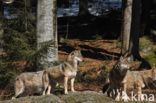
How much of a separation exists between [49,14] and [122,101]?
4947mm

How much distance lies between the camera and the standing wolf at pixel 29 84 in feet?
27.8

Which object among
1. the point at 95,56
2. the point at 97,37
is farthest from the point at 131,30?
the point at 97,37

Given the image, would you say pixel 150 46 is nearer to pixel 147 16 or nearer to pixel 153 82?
pixel 147 16

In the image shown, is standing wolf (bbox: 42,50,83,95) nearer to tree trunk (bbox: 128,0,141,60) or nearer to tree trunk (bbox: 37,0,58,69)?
tree trunk (bbox: 37,0,58,69)

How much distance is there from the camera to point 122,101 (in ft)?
23.4

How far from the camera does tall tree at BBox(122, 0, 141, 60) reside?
666 inches

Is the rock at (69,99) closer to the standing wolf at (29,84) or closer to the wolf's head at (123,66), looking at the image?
the wolf's head at (123,66)

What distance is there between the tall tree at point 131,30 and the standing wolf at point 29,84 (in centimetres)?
956

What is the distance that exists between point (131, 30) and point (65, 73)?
10600 mm

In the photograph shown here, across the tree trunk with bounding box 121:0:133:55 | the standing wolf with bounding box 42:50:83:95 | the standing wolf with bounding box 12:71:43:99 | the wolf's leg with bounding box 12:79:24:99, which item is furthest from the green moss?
the standing wolf with bounding box 42:50:83:95

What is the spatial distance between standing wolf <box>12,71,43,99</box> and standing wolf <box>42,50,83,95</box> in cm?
49

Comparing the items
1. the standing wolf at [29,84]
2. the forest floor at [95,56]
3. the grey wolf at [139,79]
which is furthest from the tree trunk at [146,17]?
the standing wolf at [29,84]

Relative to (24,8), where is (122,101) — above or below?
below

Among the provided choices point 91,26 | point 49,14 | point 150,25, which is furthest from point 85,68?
point 91,26
